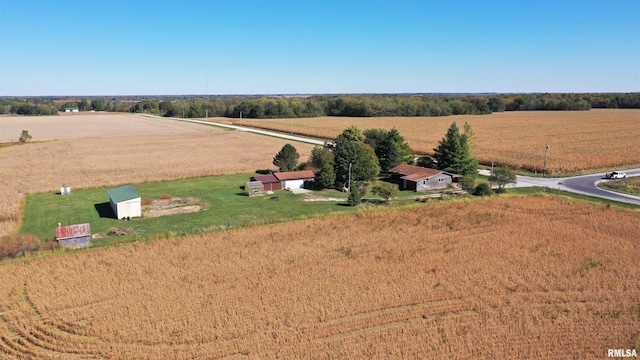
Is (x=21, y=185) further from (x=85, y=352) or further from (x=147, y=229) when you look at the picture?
(x=85, y=352)

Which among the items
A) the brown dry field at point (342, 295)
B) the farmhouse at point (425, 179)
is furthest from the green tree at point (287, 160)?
the brown dry field at point (342, 295)

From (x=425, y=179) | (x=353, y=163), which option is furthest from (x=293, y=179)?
(x=425, y=179)

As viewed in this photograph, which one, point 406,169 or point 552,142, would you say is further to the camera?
point 552,142

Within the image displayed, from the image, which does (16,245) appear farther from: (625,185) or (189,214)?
(625,185)

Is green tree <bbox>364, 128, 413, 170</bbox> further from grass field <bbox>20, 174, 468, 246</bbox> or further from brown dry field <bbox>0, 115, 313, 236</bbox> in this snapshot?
brown dry field <bbox>0, 115, 313, 236</bbox>

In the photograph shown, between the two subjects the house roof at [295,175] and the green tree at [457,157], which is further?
the green tree at [457,157]

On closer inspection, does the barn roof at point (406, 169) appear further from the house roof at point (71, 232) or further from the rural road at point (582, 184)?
the house roof at point (71, 232)

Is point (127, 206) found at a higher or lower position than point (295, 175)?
lower
